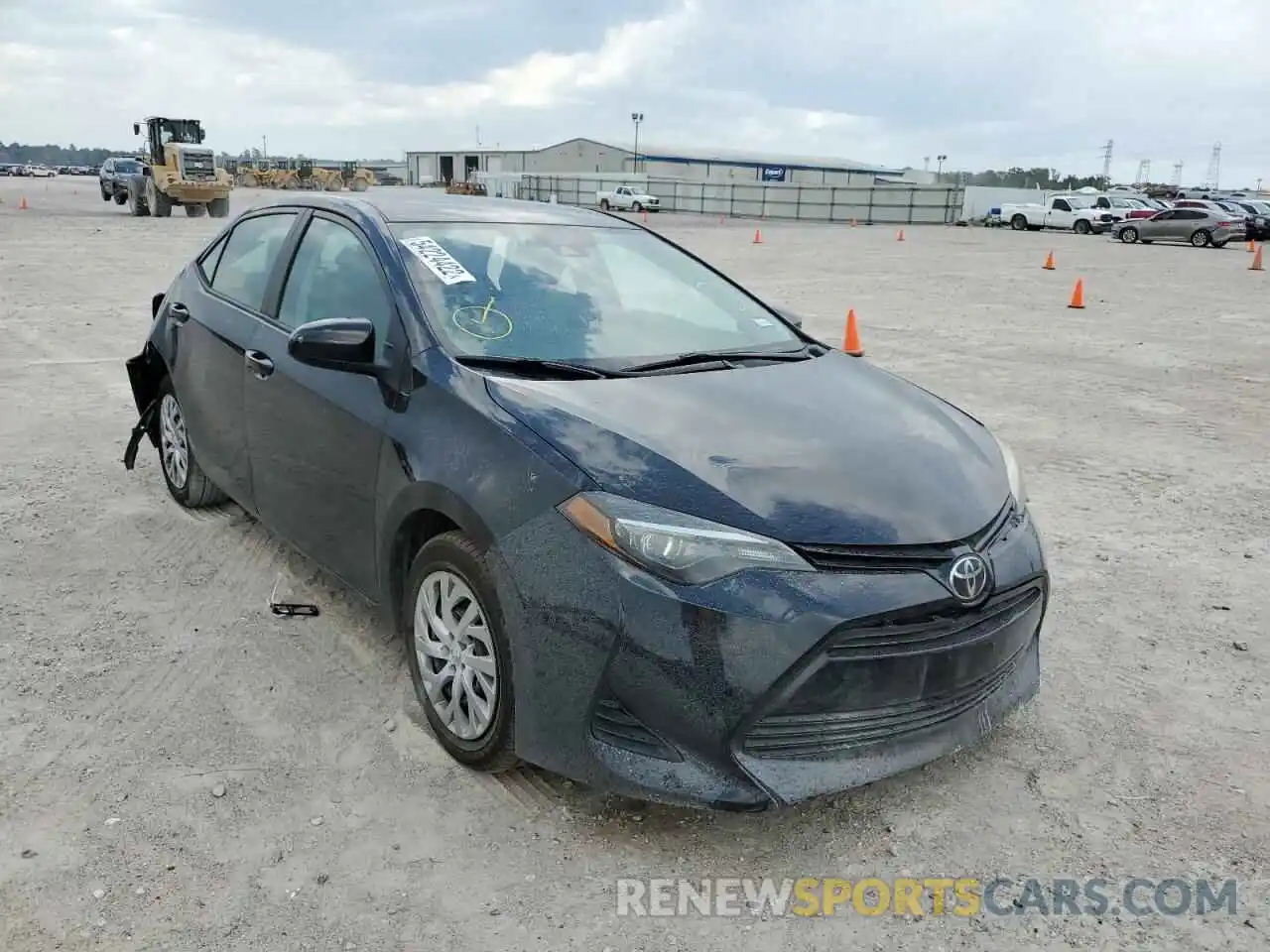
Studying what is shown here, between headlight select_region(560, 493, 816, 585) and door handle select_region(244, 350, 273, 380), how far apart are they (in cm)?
198

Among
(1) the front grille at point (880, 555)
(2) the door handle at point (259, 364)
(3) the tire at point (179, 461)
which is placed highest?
(2) the door handle at point (259, 364)

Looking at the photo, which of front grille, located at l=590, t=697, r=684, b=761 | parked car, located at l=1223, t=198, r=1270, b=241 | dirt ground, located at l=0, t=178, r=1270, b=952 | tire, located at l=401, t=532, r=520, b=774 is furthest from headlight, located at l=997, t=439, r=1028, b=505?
parked car, located at l=1223, t=198, r=1270, b=241

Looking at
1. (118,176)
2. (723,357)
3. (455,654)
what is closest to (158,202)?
(118,176)

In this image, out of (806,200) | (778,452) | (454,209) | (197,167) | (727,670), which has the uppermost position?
(806,200)

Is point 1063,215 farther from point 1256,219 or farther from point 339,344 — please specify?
point 339,344

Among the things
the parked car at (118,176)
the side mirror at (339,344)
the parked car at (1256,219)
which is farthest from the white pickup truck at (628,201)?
the side mirror at (339,344)

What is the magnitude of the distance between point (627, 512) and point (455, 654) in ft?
2.70

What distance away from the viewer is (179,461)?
208 inches

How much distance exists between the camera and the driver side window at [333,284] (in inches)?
141

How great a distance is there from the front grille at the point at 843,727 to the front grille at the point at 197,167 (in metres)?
33.4

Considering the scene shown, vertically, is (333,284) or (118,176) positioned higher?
(118,176)

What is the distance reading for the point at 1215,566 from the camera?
4.95 m

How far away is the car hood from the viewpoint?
267 cm

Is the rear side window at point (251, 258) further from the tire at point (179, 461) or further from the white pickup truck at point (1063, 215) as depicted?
the white pickup truck at point (1063, 215)
